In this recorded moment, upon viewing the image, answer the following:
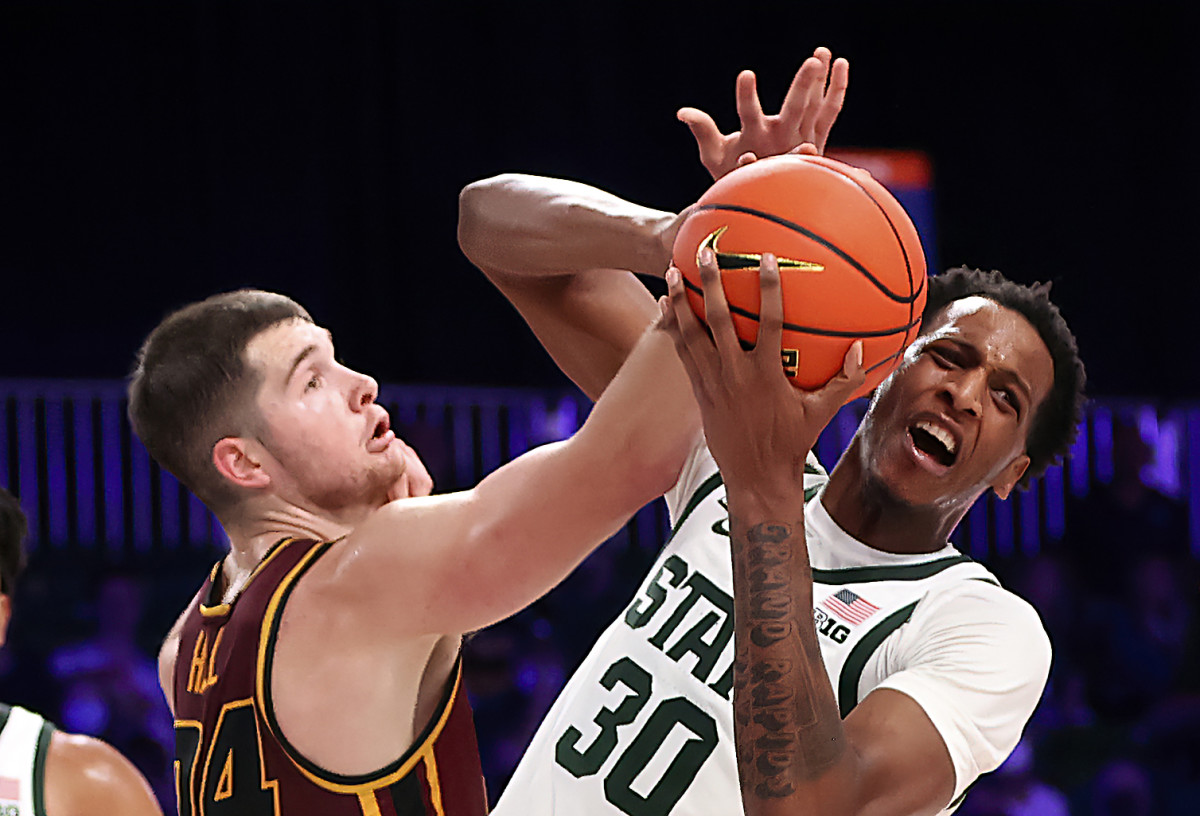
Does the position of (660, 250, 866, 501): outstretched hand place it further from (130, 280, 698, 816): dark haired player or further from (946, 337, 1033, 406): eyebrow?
(946, 337, 1033, 406): eyebrow

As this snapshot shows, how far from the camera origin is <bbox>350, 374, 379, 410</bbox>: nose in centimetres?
246

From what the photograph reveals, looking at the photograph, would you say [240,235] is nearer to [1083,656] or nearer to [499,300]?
[499,300]

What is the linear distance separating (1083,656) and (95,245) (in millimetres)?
6394

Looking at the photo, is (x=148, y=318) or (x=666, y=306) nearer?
(x=666, y=306)

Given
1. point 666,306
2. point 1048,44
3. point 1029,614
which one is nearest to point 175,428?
point 666,306

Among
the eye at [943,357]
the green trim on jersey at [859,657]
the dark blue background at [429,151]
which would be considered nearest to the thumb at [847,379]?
the green trim on jersey at [859,657]

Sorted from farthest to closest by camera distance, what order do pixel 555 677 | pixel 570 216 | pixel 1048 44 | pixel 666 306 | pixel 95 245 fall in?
pixel 1048 44, pixel 95 245, pixel 555 677, pixel 570 216, pixel 666 306

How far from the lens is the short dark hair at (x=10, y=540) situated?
152 inches

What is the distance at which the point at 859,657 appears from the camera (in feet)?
8.19

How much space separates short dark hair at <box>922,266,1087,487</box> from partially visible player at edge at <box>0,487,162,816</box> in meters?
2.31

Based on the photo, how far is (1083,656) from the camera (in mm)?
8188

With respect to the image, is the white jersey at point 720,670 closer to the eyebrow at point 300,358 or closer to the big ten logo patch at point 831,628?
the big ten logo patch at point 831,628

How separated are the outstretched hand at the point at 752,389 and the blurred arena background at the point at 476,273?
591 centimetres

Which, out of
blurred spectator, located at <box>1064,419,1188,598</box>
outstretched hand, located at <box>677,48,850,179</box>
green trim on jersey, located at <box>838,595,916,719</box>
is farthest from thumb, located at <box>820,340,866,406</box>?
blurred spectator, located at <box>1064,419,1188,598</box>
